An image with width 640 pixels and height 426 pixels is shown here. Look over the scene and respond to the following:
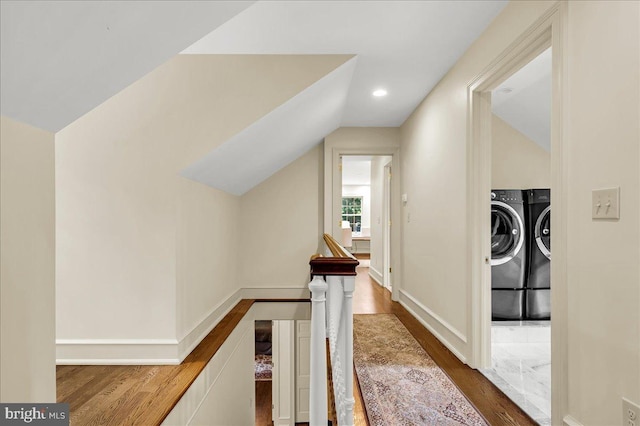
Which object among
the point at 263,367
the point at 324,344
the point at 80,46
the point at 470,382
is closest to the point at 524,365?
the point at 470,382

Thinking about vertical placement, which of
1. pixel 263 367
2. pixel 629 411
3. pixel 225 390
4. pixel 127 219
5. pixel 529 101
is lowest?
pixel 263 367

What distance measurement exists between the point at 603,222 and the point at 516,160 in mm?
2576

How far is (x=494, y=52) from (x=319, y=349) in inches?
84.2

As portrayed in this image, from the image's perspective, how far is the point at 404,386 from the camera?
227 centimetres

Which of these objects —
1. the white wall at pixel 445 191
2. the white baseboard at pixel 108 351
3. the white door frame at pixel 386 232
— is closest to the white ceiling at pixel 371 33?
the white wall at pixel 445 191

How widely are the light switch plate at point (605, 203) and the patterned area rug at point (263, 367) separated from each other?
7.62 metres

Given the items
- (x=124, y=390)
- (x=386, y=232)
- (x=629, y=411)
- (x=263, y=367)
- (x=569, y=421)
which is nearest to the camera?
(x=629, y=411)

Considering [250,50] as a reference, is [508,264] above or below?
below

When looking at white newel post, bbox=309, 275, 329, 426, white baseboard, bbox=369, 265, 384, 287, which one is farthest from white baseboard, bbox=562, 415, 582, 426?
white baseboard, bbox=369, 265, 384, 287

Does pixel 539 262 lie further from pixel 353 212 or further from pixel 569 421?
pixel 353 212

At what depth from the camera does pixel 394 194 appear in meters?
4.86

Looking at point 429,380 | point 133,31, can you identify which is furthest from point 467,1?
point 429,380

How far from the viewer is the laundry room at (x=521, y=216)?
123 inches

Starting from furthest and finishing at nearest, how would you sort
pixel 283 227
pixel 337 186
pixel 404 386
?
pixel 283 227, pixel 337 186, pixel 404 386
